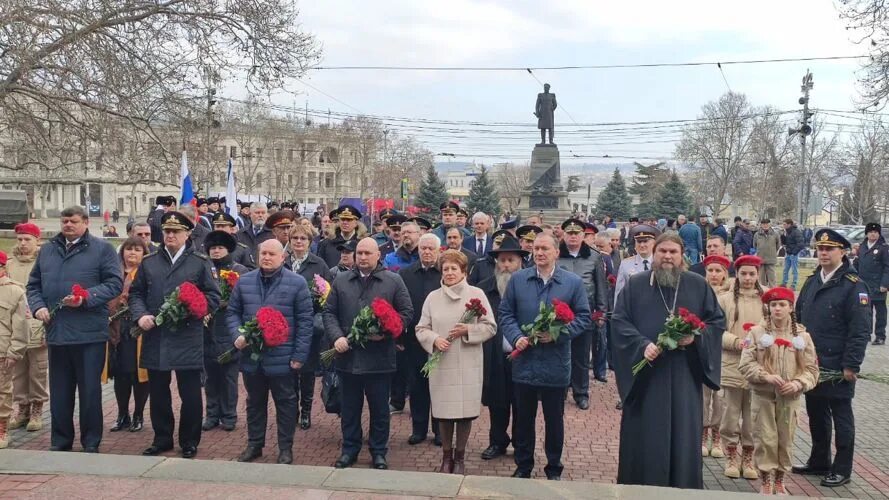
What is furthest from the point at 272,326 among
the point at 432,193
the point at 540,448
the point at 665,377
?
the point at 432,193

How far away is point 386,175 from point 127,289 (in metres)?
65.0

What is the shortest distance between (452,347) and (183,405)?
8.08ft

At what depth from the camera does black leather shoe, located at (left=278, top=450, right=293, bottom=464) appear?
252 inches

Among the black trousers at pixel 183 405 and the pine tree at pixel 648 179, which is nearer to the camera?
the black trousers at pixel 183 405

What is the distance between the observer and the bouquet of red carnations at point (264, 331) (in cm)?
621

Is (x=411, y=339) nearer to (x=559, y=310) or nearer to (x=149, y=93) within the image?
(x=559, y=310)

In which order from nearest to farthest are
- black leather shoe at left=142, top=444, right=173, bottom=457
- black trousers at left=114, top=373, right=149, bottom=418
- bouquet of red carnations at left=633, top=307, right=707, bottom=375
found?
bouquet of red carnations at left=633, top=307, right=707, bottom=375
black leather shoe at left=142, top=444, right=173, bottom=457
black trousers at left=114, top=373, right=149, bottom=418

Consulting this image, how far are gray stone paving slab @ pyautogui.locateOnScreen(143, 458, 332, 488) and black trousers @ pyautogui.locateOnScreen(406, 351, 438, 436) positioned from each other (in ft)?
6.37

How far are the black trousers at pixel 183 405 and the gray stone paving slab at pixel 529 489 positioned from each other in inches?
108

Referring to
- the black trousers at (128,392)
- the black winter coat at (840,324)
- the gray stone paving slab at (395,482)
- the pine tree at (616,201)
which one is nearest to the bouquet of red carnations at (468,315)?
the gray stone paving slab at (395,482)

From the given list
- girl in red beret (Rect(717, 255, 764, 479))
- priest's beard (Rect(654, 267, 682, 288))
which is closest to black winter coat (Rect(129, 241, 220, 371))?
priest's beard (Rect(654, 267, 682, 288))

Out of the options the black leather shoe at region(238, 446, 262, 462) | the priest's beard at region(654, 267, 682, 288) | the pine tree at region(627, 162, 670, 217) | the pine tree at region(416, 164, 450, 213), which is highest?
the pine tree at region(627, 162, 670, 217)

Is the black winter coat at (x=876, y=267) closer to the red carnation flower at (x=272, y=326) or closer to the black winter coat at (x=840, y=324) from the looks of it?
the black winter coat at (x=840, y=324)

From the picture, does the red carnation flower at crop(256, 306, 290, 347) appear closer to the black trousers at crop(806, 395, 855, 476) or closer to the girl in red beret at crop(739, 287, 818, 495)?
the girl in red beret at crop(739, 287, 818, 495)
